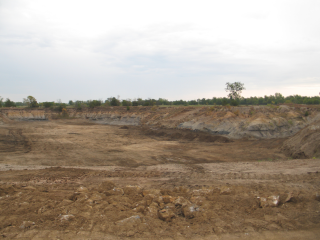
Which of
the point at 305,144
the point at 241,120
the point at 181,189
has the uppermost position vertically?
the point at 241,120

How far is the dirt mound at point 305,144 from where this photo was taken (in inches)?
472

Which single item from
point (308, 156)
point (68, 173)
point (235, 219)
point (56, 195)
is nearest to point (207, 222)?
point (235, 219)

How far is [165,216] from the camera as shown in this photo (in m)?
4.41

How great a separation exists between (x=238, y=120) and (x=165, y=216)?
2176 centimetres

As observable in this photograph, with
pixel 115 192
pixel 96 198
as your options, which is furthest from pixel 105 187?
pixel 96 198

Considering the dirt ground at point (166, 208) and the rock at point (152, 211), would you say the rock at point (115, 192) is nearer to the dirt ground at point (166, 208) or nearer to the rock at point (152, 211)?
the dirt ground at point (166, 208)

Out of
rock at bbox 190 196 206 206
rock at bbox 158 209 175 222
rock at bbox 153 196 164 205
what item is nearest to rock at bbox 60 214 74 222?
rock at bbox 158 209 175 222

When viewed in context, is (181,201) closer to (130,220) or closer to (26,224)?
(130,220)

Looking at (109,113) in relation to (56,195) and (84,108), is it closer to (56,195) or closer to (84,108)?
(84,108)

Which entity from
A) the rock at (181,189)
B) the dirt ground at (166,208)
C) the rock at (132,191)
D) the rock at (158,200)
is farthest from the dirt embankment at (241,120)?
the rock at (158,200)

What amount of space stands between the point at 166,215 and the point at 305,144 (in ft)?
40.8

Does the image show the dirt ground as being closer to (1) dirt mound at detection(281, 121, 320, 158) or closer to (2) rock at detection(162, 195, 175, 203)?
(2) rock at detection(162, 195, 175, 203)

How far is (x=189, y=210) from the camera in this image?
471cm

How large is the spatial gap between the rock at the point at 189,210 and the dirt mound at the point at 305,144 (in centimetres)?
1027
